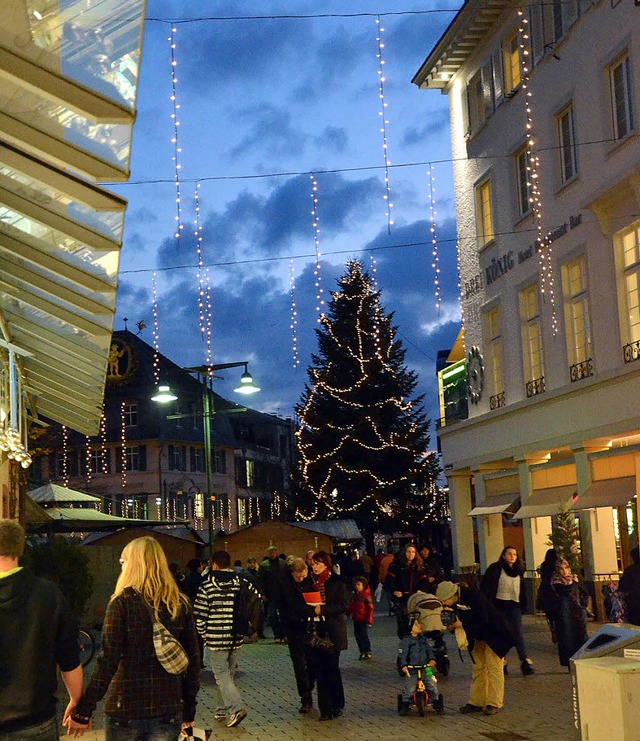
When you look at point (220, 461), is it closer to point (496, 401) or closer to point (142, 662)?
point (496, 401)

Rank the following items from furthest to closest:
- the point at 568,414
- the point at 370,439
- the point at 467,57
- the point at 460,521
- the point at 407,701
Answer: the point at 370,439, the point at 460,521, the point at 467,57, the point at 568,414, the point at 407,701

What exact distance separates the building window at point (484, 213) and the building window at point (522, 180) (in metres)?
1.96

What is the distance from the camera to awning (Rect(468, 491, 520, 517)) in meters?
30.2

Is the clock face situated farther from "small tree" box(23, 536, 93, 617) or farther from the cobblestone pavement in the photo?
"small tree" box(23, 536, 93, 617)

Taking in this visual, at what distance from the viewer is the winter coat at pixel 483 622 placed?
13078 mm

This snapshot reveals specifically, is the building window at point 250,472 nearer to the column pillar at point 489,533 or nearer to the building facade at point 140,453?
the building facade at point 140,453

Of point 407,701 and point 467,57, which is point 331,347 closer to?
point 467,57

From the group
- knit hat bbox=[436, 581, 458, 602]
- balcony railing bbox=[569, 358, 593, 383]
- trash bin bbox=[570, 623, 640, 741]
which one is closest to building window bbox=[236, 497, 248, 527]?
balcony railing bbox=[569, 358, 593, 383]

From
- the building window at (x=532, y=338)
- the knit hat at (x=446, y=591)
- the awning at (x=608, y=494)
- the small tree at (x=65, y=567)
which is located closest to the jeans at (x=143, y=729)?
the knit hat at (x=446, y=591)

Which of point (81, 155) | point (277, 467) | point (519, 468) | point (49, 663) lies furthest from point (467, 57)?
point (277, 467)

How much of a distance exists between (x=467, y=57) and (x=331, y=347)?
22.2 meters

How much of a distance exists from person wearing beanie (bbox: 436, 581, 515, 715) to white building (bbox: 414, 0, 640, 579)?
9.92 metres

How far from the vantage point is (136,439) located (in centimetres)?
8031

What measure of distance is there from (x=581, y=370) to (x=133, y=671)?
19.1 metres
